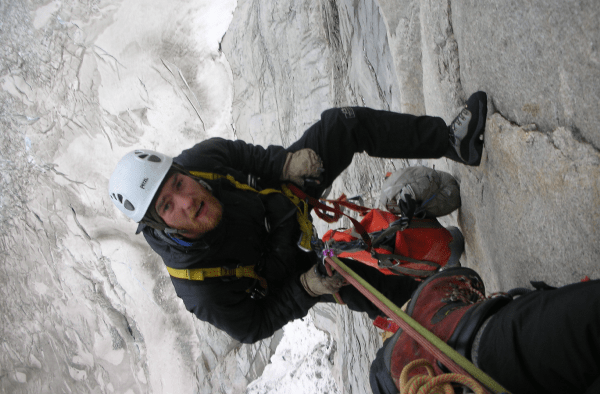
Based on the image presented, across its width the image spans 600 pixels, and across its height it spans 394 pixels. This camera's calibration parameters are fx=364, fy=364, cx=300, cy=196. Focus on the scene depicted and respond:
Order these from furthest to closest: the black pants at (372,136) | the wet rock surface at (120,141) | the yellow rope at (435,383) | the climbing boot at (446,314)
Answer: the wet rock surface at (120,141) < the black pants at (372,136) < the climbing boot at (446,314) < the yellow rope at (435,383)

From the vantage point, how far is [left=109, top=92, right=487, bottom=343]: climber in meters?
1.86

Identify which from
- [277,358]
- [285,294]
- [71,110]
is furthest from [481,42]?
[71,110]

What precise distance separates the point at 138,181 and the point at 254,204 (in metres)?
0.62

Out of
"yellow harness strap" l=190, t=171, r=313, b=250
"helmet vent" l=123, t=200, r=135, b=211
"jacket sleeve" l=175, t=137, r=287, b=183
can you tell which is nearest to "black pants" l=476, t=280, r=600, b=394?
"yellow harness strap" l=190, t=171, r=313, b=250

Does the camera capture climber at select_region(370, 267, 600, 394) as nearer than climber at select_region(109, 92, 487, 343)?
Yes

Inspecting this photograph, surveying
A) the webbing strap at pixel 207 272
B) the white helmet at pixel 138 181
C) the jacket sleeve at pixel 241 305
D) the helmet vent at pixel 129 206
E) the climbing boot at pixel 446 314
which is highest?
the white helmet at pixel 138 181

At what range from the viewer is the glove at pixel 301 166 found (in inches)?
81.9

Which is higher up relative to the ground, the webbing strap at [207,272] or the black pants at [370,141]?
the black pants at [370,141]

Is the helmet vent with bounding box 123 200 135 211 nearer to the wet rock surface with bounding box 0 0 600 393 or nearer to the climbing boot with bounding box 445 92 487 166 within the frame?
the climbing boot with bounding box 445 92 487 166

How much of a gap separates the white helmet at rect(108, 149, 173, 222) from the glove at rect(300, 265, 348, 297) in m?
0.95

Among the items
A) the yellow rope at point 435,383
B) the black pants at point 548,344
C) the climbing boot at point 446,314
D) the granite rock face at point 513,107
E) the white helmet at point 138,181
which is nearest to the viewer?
the black pants at point 548,344

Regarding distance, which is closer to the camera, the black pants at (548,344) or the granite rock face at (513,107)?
the black pants at (548,344)

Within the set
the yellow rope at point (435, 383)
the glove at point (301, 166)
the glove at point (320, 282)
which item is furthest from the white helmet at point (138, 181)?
the yellow rope at point (435, 383)

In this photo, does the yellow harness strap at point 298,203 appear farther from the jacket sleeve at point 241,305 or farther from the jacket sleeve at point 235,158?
the jacket sleeve at point 241,305
